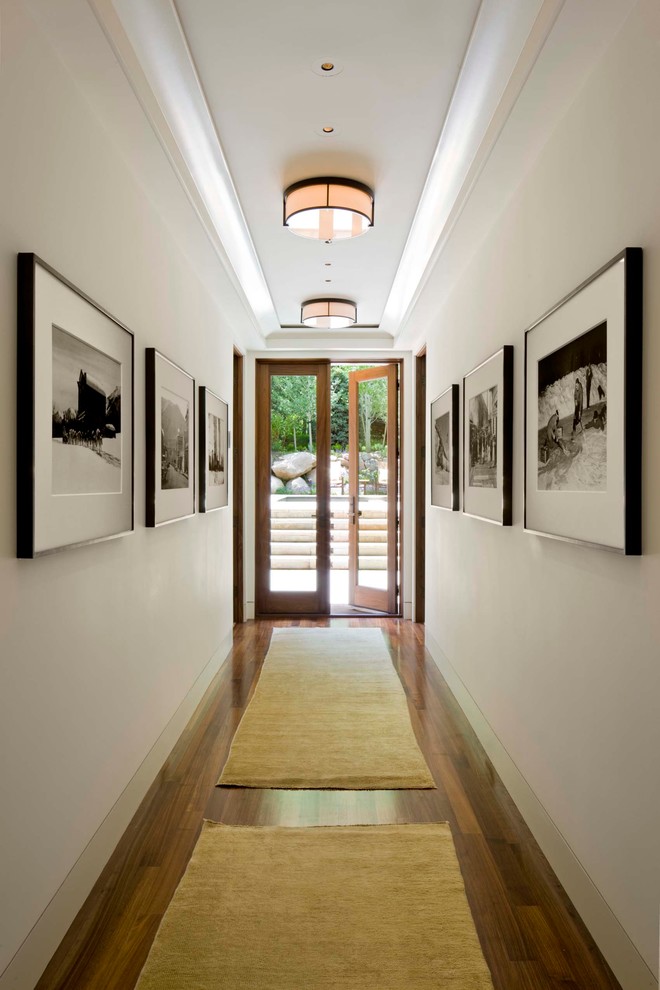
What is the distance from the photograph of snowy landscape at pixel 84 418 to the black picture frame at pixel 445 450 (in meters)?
2.44

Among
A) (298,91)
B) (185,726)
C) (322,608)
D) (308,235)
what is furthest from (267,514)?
(298,91)

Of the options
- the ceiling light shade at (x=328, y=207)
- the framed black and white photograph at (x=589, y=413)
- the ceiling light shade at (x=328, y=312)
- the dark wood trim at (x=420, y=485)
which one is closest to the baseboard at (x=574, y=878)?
the framed black and white photograph at (x=589, y=413)

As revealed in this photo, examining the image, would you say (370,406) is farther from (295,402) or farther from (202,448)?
(202,448)

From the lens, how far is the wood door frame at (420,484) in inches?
262

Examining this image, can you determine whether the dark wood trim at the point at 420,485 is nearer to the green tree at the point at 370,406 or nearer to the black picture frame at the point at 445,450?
the green tree at the point at 370,406

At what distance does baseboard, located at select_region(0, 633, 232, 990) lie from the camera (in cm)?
183

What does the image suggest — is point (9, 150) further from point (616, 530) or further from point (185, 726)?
point (185, 726)

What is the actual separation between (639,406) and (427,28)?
4.68ft

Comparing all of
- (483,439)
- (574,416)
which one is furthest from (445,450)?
(574,416)

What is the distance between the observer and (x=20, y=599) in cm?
185

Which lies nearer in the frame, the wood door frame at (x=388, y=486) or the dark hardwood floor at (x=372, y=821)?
the dark hardwood floor at (x=372, y=821)

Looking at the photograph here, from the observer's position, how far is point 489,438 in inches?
137

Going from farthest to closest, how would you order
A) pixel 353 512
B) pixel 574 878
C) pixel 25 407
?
pixel 353 512 → pixel 574 878 → pixel 25 407

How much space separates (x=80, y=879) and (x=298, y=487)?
5.26 meters
